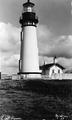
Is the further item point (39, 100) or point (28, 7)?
point (28, 7)

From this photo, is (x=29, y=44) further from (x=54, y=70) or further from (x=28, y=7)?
(x=54, y=70)

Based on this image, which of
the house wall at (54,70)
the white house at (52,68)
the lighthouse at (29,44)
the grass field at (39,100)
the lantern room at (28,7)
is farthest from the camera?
the house wall at (54,70)

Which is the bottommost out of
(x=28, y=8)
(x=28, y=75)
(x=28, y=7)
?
(x=28, y=75)

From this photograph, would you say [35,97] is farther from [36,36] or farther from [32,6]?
[32,6]

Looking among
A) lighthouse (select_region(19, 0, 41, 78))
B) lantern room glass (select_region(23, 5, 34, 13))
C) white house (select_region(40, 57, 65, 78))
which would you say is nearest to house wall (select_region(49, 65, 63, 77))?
white house (select_region(40, 57, 65, 78))

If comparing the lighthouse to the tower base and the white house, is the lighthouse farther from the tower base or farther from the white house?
the white house

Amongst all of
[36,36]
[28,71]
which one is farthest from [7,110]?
[36,36]

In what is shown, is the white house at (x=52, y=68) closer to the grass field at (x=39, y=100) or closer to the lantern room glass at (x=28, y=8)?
the lantern room glass at (x=28, y=8)

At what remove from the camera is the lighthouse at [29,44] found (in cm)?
3189

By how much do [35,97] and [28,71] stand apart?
39.2ft

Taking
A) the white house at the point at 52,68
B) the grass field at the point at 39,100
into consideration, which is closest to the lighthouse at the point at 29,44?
the grass field at the point at 39,100

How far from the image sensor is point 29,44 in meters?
32.0

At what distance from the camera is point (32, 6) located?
33.4 m

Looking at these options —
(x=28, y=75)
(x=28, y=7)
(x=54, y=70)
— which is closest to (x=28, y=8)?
(x=28, y=7)
